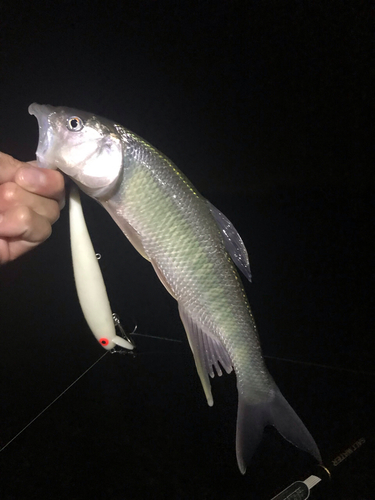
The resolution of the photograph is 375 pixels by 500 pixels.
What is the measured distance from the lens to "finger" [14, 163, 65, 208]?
2.19 ft

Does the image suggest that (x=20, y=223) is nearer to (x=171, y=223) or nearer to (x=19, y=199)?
(x=19, y=199)

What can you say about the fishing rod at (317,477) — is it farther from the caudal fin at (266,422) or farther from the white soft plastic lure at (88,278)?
the white soft plastic lure at (88,278)

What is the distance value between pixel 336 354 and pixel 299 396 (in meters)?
0.26

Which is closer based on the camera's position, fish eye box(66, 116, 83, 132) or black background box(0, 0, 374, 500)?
fish eye box(66, 116, 83, 132)

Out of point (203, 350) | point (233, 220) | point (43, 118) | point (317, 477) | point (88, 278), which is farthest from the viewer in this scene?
point (233, 220)

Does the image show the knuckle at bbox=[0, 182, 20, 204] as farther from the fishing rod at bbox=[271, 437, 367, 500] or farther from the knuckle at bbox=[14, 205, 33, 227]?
the fishing rod at bbox=[271, 437, 367, 500]

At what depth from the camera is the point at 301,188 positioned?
1.24m

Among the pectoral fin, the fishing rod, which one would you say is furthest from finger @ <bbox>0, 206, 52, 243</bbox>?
the fishing rod

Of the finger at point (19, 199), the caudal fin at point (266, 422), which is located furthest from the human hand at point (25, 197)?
the caudal fin at point (266, 422)

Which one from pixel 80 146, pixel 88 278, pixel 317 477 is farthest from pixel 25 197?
pixel 317 477

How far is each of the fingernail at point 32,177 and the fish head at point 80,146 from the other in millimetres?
19

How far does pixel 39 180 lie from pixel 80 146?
0.39 feet

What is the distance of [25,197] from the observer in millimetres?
685

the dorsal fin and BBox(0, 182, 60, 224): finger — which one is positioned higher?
BBox(0, 182, 60, 224): finger
